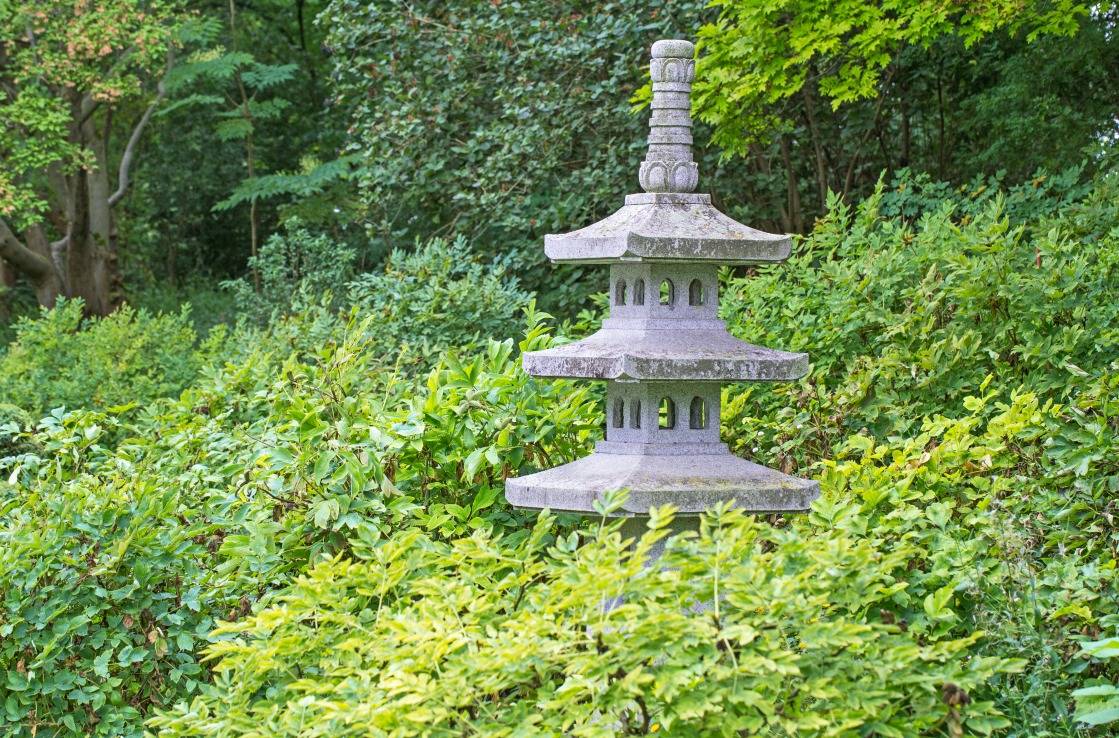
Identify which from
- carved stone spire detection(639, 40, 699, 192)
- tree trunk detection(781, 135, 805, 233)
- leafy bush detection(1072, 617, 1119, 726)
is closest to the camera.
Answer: leafy bush detection(1072, 617, 1119, 726)

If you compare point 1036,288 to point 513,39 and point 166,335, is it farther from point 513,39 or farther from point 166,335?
point 166,335

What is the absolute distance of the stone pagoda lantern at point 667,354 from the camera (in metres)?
4.43

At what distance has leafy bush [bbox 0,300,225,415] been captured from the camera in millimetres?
10617

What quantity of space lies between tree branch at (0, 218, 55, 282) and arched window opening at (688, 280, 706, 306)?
13898 millimetres

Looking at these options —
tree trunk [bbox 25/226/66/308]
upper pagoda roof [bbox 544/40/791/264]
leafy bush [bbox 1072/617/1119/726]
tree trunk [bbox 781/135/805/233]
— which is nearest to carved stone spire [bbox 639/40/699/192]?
upper pagoda roof [bbox 544/40/791/264]

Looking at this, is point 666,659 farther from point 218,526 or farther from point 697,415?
point 218,526

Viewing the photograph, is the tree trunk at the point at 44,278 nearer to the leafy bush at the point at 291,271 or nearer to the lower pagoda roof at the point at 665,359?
the leafy bush at the point at 291,271

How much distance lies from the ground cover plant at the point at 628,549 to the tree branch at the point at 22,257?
33.1 feet

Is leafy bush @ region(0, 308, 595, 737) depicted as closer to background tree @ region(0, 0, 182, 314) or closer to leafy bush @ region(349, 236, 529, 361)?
leafy bush @ region(349, 236, 529, 361)

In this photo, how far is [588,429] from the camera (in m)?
5.77

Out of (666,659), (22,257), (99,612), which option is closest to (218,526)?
(99,612)

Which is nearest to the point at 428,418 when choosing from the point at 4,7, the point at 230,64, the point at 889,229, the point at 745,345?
the point at 745,345

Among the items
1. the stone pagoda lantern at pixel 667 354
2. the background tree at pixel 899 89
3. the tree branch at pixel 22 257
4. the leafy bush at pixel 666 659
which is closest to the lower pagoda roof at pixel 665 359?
the stone pagoda lantern at pixel 667 354

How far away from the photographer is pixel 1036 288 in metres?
6.50
